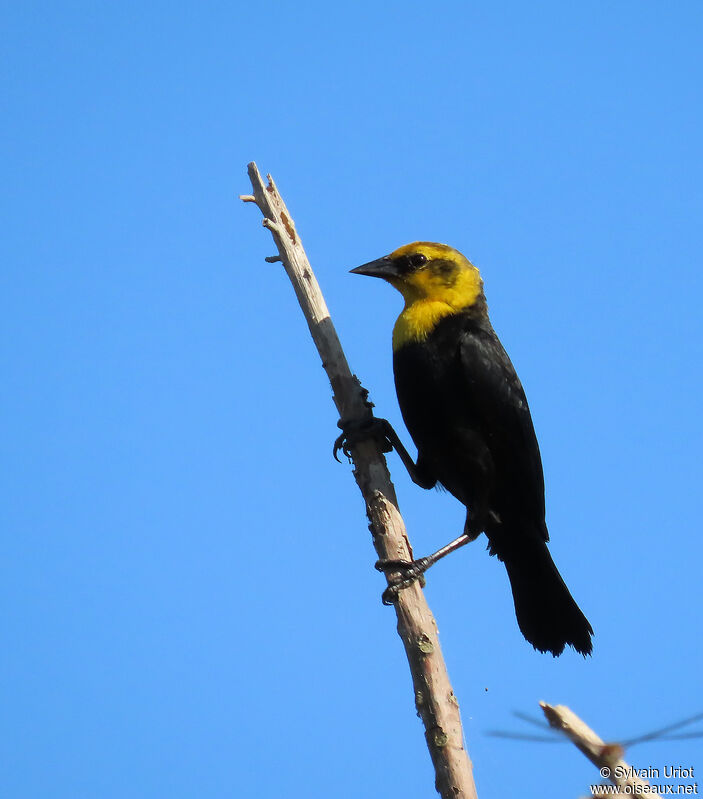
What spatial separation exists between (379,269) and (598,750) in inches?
141

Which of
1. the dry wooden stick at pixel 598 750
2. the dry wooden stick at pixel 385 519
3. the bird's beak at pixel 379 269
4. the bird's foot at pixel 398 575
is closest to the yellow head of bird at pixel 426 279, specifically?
the bird's beak at pixel 379 269

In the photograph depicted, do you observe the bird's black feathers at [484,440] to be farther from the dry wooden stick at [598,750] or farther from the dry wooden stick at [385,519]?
the dry wooden stick at [598,750]

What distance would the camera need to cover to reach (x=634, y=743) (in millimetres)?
2348

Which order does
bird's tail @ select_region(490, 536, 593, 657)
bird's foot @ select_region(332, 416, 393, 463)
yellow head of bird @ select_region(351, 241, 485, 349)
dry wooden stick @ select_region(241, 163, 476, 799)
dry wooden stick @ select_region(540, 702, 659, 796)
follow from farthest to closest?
1. bird's tail @ select_region(490, 536, 593, 657)
2. yellow head of bird @ select_region(351, 241, 485, 349)
3. bird's foot @ select_region(332, 416, 393, 463)
4. dry wooden stick @ select_region(241, 163, 476, 799)
5. dry wooden stick @ select_region(540, 702, 659, 796)

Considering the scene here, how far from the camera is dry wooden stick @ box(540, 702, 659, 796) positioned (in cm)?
257

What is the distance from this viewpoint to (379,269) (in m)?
5.68

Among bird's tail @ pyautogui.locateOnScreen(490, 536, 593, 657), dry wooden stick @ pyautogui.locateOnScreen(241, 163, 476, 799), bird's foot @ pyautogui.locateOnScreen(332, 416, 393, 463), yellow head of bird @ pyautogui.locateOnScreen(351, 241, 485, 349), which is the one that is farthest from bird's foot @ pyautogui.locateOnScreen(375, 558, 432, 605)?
yellow head of bird @ pyautogui.locateOnScreen(351, 241, 485, 349)

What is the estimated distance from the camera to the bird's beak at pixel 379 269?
5.68 metres

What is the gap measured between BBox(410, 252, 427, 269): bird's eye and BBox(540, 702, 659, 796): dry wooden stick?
336cm

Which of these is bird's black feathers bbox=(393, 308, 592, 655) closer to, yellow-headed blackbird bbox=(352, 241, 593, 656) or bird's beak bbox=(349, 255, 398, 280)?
yellow-headed blackbird bbox=(352, 241, 593, 656)

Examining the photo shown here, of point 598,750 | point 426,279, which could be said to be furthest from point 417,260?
A: point 598,750

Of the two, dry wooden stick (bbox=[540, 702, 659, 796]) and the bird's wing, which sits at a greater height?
the bird's wing

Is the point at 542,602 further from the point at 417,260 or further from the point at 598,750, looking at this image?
the point at 598,750

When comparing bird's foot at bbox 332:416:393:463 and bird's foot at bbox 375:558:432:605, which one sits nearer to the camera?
bird's foot at bbox 375:558:432:605
